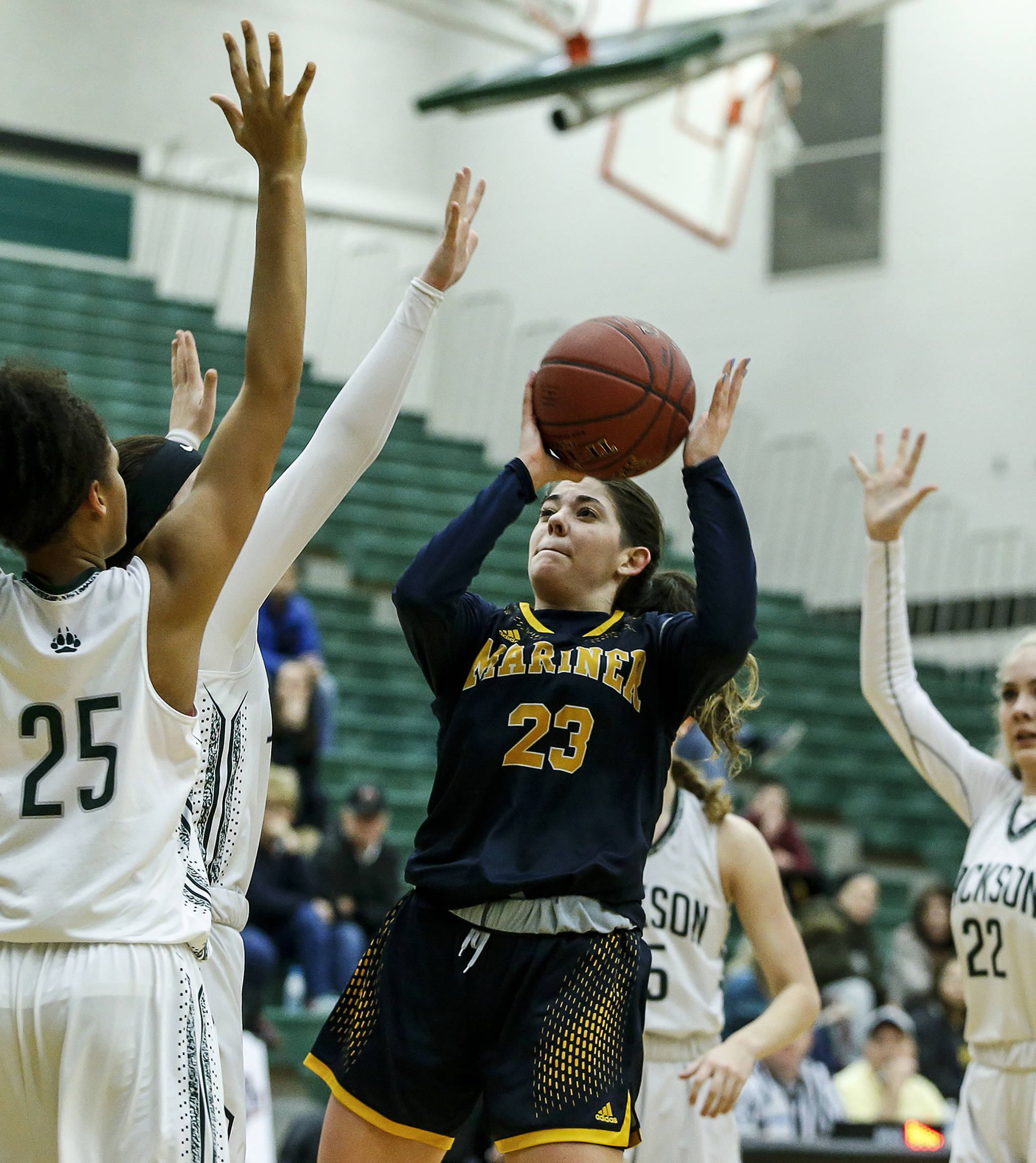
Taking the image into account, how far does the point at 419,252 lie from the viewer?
18.5 m

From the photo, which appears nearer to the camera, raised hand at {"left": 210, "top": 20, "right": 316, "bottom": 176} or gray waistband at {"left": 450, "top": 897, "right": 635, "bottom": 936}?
raised hand at {"left": 210, "top": 20, "right": 316, "bottom": 176}

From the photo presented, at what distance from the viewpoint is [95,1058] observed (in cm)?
239

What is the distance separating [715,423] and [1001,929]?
Result: 176 cm

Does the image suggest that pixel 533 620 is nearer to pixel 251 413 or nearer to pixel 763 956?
pixel 251 413

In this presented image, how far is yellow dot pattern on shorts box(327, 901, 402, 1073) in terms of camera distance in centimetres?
325

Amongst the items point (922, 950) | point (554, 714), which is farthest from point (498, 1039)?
point (922, 950)

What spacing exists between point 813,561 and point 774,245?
336cm

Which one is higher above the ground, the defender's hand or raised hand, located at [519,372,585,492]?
raised hand, located at [519,372,585,492]

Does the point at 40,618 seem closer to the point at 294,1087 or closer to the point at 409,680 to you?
the point at 294,1087

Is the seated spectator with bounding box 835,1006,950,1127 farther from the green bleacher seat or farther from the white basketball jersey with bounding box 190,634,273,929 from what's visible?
the white basketball jersey with bounding box 190,634,273,929

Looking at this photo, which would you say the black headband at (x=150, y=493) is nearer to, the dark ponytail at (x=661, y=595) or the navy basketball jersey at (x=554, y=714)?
the navy basketball jersey at (x=554, y=714)

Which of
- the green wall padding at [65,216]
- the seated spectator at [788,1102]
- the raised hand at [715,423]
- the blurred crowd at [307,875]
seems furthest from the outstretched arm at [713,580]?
the green wall padding at [65,216]

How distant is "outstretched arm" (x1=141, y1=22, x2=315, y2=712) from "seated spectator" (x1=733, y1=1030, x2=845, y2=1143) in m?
5.22

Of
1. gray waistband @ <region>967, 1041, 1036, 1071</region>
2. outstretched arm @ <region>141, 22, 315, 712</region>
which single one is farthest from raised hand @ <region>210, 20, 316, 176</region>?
gray waistband @ <region>967, 1041, 1036, 1071</region>
